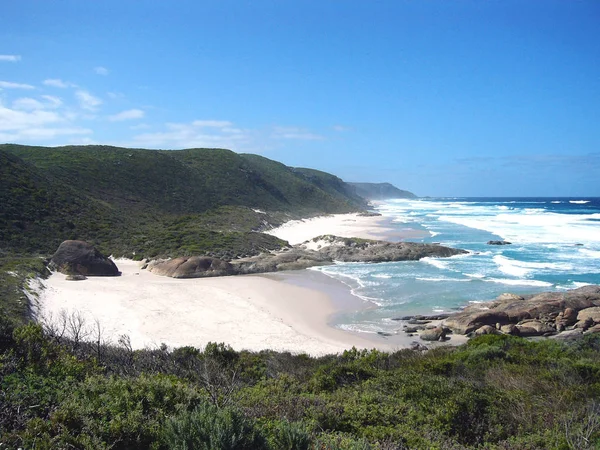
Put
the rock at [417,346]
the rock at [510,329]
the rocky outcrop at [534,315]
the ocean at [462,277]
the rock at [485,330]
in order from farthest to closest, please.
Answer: the ocean at [462,277] < the rocky outcrop at [534,315] < the rock at [510,329] < the rock at [485,330] < the rock at [417,346]

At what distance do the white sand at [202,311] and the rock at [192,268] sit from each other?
4.38 feet

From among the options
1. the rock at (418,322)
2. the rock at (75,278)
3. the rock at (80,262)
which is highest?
the rock at (80,262)

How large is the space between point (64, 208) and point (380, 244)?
86.7ft

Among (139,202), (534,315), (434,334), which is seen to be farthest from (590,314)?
(139,202)

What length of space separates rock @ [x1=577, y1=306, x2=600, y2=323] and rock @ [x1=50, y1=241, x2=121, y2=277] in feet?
76.8

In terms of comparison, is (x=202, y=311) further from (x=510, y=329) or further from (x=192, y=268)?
(x=510, y=329)

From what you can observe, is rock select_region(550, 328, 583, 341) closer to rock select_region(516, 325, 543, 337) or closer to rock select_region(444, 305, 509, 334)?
rock select_region(516, 325, 543, 337)

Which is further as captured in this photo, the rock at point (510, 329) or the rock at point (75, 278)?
the rock at point (75, 278)

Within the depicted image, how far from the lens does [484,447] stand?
5438 mm

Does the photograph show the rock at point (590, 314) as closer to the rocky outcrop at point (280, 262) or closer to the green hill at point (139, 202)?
the rocky outcrop at point (280, 262)

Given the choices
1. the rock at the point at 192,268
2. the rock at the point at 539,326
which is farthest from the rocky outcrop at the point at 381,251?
the rock at the point at 539,326

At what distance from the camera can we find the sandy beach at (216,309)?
49.7 ft

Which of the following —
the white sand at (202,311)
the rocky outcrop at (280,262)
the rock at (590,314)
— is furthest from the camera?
the rocky outcrop at (280,262)

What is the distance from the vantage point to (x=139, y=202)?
4934cm
